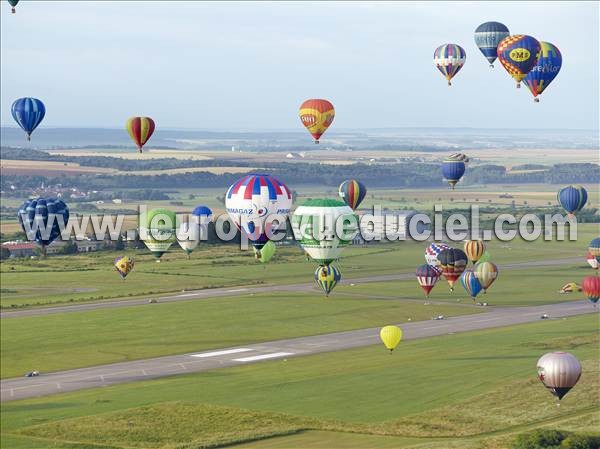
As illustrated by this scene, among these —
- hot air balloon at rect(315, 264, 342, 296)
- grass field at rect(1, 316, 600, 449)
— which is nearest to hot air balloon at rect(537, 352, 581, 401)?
grass field at rect(1, 316, 600, 449)

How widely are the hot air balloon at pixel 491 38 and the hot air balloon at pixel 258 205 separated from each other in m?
21.4

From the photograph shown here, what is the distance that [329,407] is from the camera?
71438 millimetres

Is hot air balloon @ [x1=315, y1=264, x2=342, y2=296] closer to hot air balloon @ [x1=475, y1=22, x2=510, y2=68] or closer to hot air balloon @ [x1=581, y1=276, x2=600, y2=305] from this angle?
hot air balloon @ [x1=581, y1=276, x2=600, y2=305]

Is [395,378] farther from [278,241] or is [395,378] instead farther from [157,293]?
[278,241]

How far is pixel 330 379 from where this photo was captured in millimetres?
78875

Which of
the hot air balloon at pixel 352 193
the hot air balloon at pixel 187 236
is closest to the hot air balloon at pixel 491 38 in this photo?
the hot air balloon at pixel 352 193

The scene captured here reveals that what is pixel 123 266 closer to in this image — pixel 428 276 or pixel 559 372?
pixel 428 276

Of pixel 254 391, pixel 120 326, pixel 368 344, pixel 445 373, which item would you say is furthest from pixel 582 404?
pixel 120 326

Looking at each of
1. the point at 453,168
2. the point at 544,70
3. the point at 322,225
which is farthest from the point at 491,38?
the point at 322,225

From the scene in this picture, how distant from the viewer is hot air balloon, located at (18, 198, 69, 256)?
3632 inches

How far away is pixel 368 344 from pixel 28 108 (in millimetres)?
31666

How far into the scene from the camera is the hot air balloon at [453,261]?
10888 centimetres

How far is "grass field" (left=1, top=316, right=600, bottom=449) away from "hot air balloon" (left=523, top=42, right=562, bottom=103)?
19633 millimetres

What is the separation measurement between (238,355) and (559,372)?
31027 mm
